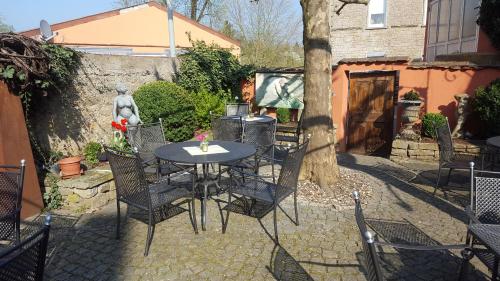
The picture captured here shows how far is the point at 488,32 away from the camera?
748 cm

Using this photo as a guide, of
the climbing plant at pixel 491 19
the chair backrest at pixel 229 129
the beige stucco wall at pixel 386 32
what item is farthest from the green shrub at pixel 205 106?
the beige stucco wall at pixel 386 32

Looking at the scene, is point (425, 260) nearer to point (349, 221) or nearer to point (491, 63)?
point (349, 221)

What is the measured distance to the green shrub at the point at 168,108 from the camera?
721 cm

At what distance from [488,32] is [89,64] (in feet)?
28.5

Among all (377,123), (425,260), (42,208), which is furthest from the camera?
(377,123)

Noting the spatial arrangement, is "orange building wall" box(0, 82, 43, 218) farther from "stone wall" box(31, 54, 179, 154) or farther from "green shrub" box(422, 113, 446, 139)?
"green shrub" box(422, 113, 446, 139)

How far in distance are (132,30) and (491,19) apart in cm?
1419

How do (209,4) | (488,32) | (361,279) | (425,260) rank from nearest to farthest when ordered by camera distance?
(361,279) < (425,260) < (488,32) < (209,4)

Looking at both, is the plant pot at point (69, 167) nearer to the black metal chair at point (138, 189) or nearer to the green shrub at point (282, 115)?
the black metal chair at point (138, 189)

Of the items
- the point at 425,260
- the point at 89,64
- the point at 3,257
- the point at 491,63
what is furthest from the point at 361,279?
the point at 491,63

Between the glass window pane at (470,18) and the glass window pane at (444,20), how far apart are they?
1.20 metres

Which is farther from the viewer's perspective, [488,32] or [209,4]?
[209,4]

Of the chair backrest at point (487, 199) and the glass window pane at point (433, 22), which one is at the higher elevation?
the glass window pane at point (433, 22)

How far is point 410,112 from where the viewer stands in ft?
23.4
